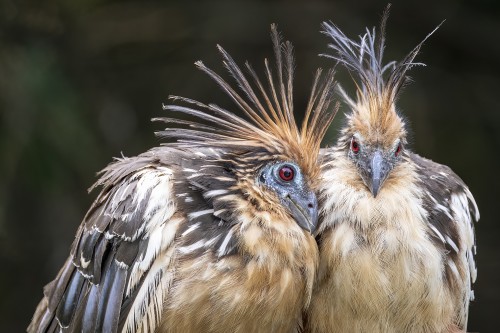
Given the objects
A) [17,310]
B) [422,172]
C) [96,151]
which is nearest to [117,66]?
[96,151]

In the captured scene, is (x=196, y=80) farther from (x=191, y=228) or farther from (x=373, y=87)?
(x=191, y=228)

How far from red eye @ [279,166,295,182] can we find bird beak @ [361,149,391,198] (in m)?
0.36

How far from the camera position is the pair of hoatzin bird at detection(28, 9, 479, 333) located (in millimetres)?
4020

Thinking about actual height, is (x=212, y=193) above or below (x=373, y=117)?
below

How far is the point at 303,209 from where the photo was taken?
13.8 feet

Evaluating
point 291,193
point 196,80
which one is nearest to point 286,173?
point 291,193

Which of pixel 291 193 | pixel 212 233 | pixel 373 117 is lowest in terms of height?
pixel 212 233

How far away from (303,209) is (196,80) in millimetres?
3877

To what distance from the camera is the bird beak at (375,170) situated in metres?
4.21

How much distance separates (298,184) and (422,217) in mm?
639

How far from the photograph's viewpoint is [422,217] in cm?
Answer: 429

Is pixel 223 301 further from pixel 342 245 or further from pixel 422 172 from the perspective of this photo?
pixel 422 172

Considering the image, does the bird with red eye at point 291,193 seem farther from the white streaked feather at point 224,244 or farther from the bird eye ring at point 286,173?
the white streaked feather at point 224,244

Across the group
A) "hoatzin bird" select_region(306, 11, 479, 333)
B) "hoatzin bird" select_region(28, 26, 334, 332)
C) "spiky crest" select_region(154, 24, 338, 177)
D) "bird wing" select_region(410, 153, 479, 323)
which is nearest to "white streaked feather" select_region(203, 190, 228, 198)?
"hoatzin bird" select_region(28, 26, 334, 332)
